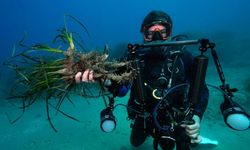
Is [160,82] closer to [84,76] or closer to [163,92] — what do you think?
[163,92]

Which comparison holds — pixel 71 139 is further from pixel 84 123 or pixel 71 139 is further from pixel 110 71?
pixel 110 71

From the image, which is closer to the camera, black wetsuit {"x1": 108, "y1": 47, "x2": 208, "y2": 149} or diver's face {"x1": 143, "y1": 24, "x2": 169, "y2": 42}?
black wetsuit {"x1": 108, "y1": 47, "x2": 208, "y2": 149}

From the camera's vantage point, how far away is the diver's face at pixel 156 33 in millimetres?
4238

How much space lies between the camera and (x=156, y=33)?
4242 millimetres

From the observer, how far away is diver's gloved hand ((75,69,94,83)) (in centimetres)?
276

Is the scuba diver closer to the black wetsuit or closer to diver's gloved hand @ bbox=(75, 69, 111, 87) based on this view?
the black wetsuit

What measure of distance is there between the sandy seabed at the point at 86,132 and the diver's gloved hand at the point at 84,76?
3053 millimetres

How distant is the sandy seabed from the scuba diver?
7.34ft

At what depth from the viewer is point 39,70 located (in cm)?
278

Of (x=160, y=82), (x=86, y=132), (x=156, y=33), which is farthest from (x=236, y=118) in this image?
(x=86, y=132)

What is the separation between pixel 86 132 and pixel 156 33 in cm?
419

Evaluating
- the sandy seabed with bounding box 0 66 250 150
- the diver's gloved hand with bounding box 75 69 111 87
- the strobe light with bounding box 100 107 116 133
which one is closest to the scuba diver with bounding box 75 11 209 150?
the strobe light with bounding box 100 107 116 133

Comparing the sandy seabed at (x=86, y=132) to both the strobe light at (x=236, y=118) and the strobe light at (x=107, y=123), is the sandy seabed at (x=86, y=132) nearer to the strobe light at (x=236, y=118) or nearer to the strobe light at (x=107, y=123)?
the strobe light at (x=107, y=123)

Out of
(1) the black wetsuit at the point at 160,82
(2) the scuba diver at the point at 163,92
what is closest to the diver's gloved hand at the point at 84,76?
(2) the scuba diver at the point at 163,92
